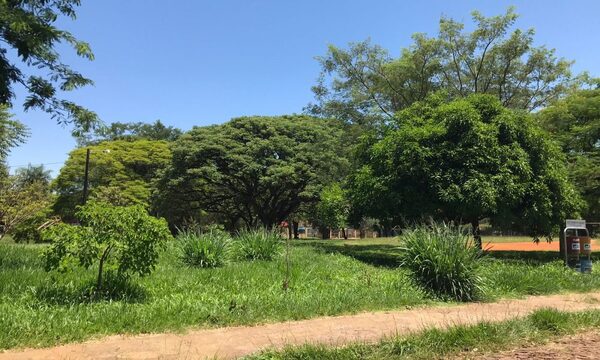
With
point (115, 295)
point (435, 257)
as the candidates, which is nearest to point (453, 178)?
point (435, 257)

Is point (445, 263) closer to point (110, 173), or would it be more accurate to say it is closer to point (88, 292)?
point (88, 292)

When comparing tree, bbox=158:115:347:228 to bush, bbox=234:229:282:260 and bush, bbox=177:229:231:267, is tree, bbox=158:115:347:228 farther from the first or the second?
bush, bbox=177:229:231:267

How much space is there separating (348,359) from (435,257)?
17.3 ft

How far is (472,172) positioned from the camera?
52.2 ft

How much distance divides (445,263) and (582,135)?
1525 centimetres

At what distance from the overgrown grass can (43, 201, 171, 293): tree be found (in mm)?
3774

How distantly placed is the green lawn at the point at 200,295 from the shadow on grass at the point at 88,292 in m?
0.02

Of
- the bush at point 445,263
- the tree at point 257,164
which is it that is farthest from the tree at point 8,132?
the bush at point 445,263

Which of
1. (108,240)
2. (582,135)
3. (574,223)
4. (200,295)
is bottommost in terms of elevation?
(200,295)

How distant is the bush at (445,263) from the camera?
10.1 metres

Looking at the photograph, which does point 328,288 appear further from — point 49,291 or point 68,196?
point 68,196

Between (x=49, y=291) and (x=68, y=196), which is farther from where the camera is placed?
(x=68, y=196)

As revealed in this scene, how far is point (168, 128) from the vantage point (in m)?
76.4

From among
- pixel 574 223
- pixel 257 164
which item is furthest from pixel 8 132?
pixel 574 223
